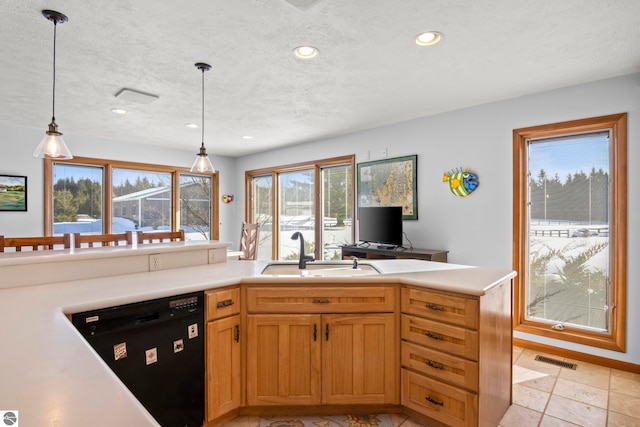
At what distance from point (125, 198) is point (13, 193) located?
4.67 ft

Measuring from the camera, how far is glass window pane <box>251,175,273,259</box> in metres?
6.55

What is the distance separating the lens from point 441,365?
2.02m

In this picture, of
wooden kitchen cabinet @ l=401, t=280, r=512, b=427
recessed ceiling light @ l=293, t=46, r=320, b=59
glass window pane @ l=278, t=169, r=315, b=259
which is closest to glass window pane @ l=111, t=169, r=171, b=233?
A: glass window pane @ l=278, t=169, r=315, b=259

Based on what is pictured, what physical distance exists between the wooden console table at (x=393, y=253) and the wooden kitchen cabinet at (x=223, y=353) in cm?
220

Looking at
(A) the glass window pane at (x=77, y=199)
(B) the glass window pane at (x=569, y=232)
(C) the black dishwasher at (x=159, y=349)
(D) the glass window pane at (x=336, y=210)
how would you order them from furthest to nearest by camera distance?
1. (D) the glass window pane at (x=336, y=210)
2. (A) the glass window pane at (x=77, y=199)
3. (B) the glass window pane at (x=569, y=232)
4. (C) the black dishwasher at (x=159, y=349)

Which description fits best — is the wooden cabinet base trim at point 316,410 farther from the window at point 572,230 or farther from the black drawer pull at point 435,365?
the window at point 572,230

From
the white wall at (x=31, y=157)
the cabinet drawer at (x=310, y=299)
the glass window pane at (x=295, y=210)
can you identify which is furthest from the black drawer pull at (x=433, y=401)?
the white wall at (x=31, y=157)

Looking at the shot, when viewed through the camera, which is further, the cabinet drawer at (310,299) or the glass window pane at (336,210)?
the glass window pane at (336,210)

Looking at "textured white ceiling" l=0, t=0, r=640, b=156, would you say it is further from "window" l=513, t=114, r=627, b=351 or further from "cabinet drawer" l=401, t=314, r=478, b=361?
"cabinet drawer" l=401, t=314, r=478, b=361

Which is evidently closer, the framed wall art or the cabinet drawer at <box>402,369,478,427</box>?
the cabinet drawer at <box>402,369,478,427</box>

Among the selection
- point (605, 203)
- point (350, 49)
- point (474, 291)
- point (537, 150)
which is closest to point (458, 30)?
point (350, 49)

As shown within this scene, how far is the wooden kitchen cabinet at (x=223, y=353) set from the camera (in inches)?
80.1

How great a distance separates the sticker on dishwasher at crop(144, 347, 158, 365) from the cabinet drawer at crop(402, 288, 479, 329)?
143 centimetres

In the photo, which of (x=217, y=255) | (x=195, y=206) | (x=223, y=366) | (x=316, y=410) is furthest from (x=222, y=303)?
(x=195, y=206)
